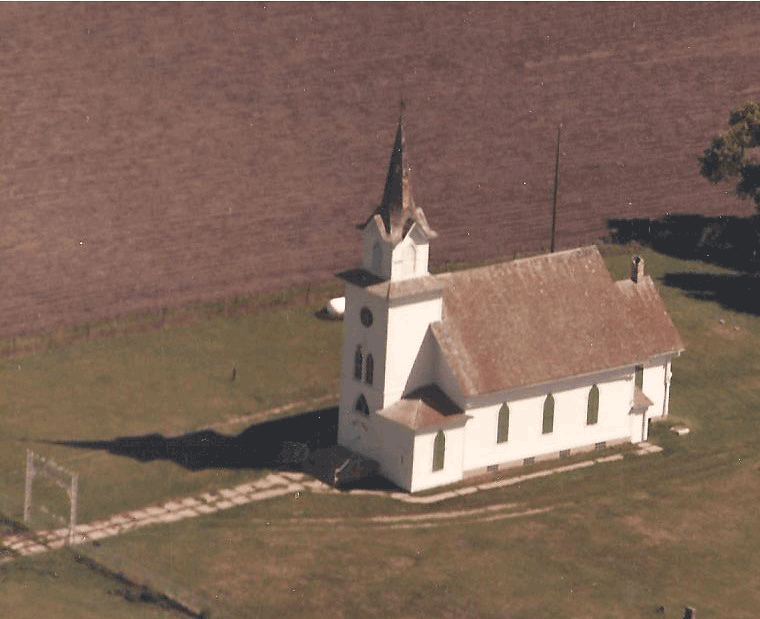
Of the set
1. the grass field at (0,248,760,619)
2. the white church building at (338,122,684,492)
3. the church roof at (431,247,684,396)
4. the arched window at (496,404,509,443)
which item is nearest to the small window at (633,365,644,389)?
the white church building at (338,122,684,492)

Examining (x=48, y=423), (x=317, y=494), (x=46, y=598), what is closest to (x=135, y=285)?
(x=48, y=423)

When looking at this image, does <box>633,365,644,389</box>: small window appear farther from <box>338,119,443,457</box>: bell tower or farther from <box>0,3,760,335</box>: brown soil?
<box>0,3,760,335</box>: brown soil

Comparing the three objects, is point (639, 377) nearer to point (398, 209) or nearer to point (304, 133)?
point (398, 209)

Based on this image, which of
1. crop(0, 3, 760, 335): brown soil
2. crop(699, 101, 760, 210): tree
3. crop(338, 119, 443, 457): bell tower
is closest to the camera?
crop(338, 119, 443, 457): bell tower

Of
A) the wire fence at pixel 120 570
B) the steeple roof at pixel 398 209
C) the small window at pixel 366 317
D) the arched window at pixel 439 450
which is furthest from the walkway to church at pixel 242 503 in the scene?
the steeple roof at pixel 398 209

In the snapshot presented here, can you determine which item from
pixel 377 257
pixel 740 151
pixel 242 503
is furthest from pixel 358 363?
Result: pixel 740 151

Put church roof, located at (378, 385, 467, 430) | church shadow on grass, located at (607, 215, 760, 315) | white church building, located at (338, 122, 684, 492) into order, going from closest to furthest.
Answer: church roof, located at (378, 385, 467, 430) < white church building, located at (338, 122, 684, 492) < church shadow on grass, located at (607, 215, 760, 315)
